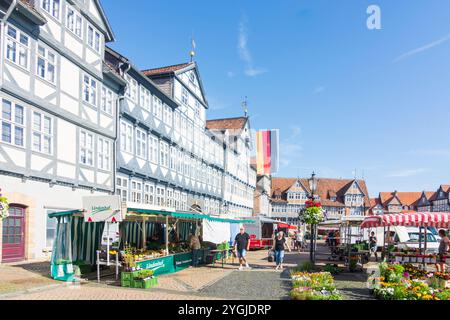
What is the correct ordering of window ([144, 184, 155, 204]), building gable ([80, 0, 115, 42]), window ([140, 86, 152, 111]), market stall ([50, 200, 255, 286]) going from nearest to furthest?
market stall ([50, 200, 255, 286])
building gable ([80, 0, 115, 42])
window ([140, 86, 152, 111])
window ([144, 184, 155, 204])

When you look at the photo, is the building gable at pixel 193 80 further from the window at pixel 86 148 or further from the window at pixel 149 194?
the window at pixel 86 148

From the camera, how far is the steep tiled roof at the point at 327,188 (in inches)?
3391

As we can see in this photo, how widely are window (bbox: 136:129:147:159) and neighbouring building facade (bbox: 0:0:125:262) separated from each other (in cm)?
276

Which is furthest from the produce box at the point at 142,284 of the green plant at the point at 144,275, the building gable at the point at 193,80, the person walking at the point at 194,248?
the building gable at the point at 193,80

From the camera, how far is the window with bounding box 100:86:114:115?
22938mm

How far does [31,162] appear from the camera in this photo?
56.7 feet

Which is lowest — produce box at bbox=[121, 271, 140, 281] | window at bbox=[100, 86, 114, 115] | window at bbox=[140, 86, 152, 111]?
produce box at bbox=[121, 271, 140, 281]

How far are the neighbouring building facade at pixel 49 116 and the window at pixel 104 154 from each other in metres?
0.05

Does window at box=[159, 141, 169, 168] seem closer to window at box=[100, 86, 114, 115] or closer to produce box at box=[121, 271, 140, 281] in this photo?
window at box=[100, 86, 114, 115]

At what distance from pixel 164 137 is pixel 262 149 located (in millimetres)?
17243

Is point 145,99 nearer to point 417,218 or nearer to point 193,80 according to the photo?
point 193,80

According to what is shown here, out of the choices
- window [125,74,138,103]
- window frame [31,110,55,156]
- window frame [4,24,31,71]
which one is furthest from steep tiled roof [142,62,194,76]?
window frame [4,24,31,71]
